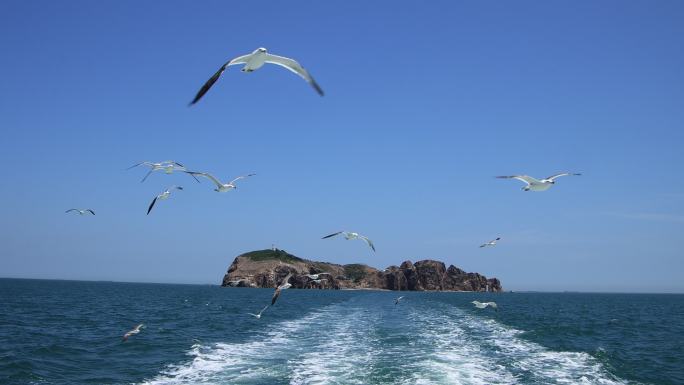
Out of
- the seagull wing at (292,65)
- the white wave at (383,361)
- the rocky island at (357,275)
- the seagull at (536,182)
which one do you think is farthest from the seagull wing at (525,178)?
the rocky island at (357,275)

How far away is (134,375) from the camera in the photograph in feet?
63.5

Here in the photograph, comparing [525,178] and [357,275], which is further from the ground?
[357,275]

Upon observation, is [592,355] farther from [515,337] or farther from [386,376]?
[386,376]

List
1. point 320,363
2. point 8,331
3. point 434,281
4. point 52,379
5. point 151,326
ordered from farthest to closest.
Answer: point 434,281 → point 151,326 → point 8,331 → point 320,363 → point 52,379

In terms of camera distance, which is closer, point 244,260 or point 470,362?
point 470,362

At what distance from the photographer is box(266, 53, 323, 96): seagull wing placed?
11305 millimetres

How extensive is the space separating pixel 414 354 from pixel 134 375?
12.6 m

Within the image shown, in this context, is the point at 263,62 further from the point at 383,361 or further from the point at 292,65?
the point at 383,361

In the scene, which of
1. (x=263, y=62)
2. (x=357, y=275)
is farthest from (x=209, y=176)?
(x=357, y=275)

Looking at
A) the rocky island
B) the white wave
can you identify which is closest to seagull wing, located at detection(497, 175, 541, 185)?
the white wave

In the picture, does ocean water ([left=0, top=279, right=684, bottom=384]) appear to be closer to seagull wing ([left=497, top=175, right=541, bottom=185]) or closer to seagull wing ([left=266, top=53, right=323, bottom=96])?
seagull wing ([left=497, top=175, right=541, bottom=185])

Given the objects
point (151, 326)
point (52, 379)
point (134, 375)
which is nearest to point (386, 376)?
point (134, 375)

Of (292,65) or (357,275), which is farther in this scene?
(357,275)

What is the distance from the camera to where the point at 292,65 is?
12.2m
